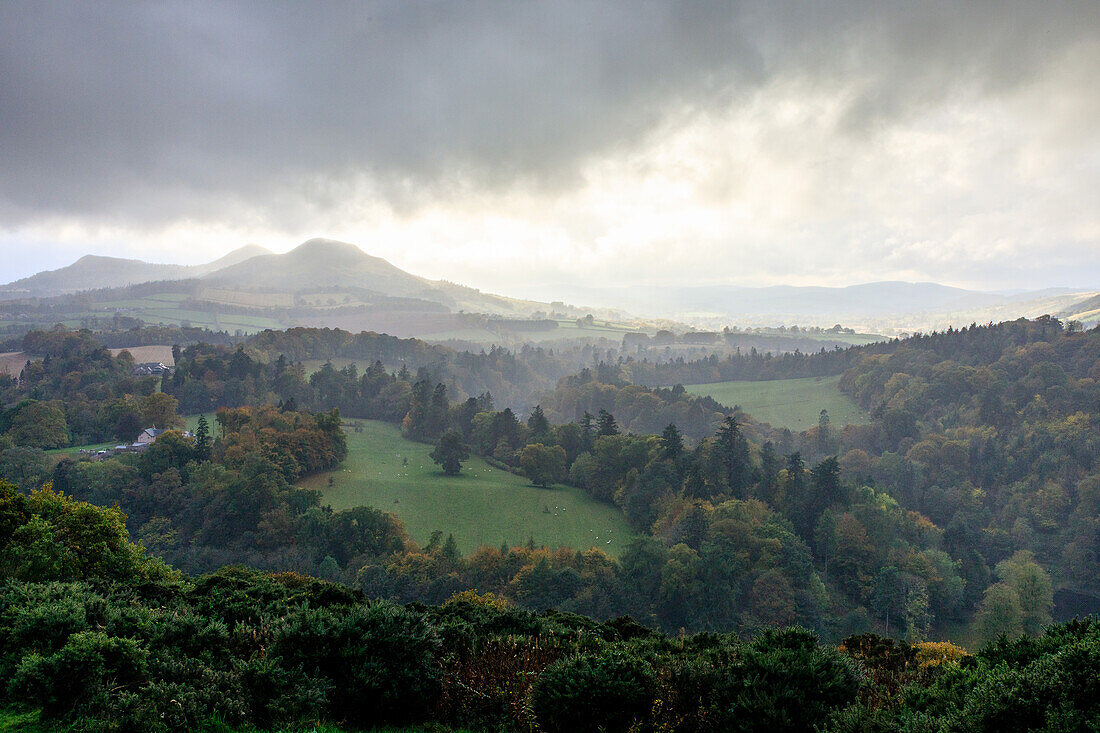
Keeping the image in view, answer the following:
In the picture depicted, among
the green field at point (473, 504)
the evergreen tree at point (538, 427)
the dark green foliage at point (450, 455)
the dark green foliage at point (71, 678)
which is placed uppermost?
the dark green foliage at point (71, 678)

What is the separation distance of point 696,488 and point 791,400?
196ft

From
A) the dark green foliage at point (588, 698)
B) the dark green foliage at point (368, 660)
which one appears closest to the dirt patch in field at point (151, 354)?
the dark green foliage at point (368, 660)

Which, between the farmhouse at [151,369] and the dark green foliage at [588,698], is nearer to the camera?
the dark green foliage at [588,698]

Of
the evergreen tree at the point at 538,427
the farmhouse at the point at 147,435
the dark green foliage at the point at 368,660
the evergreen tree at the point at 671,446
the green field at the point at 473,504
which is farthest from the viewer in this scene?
the evergreen tree at the point at 538,427

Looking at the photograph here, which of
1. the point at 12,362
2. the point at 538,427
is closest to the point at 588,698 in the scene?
the point at 538,427

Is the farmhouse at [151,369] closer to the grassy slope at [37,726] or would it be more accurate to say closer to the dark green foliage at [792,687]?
the grassy slope at [37,726]

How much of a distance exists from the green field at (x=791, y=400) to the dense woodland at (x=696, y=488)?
5.01 meters

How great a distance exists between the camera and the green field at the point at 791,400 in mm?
96000

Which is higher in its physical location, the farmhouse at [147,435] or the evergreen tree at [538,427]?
the evergreen tree at [538,427]

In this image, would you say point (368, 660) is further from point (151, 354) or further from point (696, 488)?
point (151, 354)

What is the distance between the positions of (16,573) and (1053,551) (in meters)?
85.1

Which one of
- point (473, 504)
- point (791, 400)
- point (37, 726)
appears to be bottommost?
point (473, 504)

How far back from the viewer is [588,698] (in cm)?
780

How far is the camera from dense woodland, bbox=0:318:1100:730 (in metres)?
41.8
